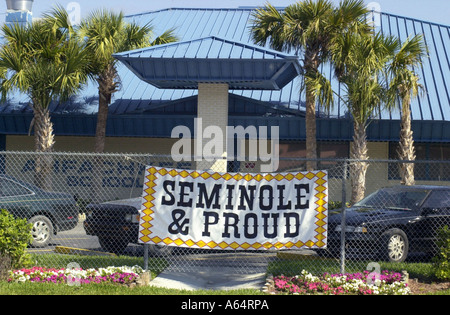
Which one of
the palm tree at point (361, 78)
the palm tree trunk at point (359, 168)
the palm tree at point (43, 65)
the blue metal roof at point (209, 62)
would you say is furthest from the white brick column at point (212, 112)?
the palm tree at point (43, 65)

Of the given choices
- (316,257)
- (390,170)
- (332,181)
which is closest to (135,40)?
(332,181)

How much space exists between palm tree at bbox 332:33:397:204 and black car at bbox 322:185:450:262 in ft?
18.4

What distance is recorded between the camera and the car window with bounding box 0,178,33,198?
44.7 ft

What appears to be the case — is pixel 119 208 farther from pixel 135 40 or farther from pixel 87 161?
pixel 87 161

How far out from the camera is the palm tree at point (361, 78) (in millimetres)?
18578

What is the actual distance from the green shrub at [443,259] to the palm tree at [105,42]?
516 inches

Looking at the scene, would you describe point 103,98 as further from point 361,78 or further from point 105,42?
point 361,78

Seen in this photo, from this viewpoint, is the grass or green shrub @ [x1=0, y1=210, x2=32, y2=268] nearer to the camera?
the grass

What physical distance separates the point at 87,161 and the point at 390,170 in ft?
38.2

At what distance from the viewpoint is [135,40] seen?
21859mm

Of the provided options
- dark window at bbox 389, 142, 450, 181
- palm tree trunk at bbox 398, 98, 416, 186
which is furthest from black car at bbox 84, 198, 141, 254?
dark window at bbox 389, 142, 450, 181

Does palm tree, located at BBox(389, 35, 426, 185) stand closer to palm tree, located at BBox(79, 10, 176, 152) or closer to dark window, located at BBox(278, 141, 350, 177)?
dark window, located at BBox(278, 141, 350, 177)

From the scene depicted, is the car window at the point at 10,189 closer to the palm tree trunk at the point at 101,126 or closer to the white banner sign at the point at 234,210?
the white banner sign at the point at 234,210

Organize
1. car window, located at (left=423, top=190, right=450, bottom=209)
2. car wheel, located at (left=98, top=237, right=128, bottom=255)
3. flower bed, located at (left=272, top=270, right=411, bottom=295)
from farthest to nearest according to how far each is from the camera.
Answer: car wheel, located at (left=98, top=237, right=128, bottom=255) → car window, located at (left=423, top=190, right=450, bottom=209) → flower bed, located at (left=272, top=270, right=411, bottom=295)
